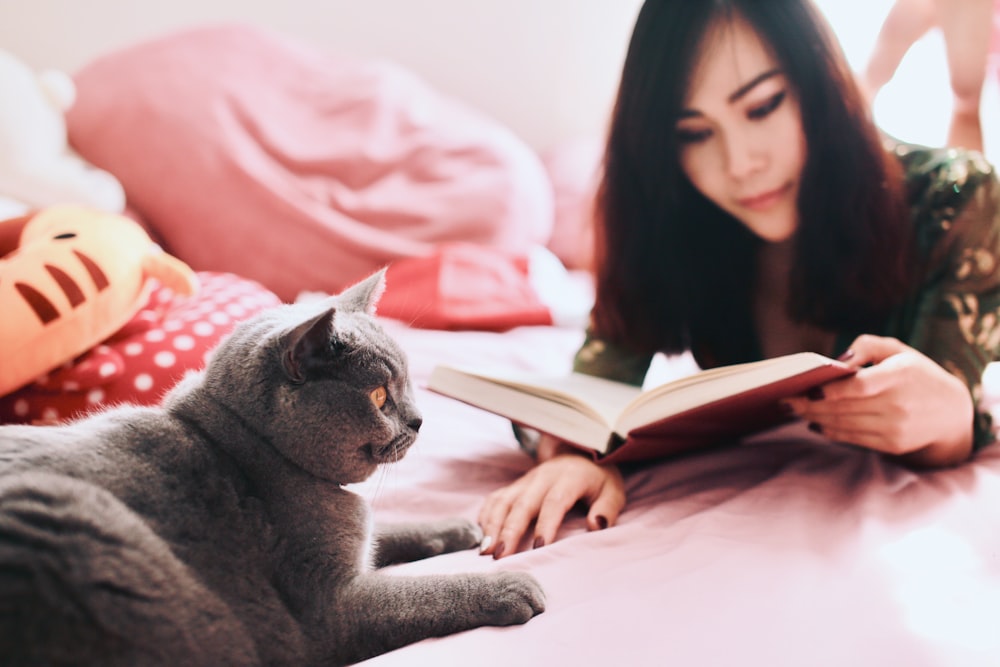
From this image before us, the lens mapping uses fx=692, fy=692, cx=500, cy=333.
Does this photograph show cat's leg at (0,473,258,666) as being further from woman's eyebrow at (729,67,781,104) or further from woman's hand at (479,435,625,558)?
woman's eyebrow at (729,67,781,104)

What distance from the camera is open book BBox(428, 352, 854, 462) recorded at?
2.00ft

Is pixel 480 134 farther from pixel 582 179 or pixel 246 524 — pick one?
pixel 246 524

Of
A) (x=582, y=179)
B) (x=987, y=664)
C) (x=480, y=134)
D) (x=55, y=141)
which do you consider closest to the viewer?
(x=987, y=664)

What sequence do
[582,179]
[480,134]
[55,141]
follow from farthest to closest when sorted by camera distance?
[582,179], [480,134], [55,141]

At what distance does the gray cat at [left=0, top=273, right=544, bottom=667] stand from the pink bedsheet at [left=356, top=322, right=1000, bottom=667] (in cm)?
5

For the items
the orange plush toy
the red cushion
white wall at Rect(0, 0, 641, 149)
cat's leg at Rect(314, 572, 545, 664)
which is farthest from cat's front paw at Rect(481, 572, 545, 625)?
white wall at Rect(0, 0, 641, 149)

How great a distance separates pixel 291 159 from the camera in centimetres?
156

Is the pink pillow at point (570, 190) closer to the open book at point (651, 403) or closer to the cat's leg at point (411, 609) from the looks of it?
the open book at point (651, 403)

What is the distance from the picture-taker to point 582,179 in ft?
6.44

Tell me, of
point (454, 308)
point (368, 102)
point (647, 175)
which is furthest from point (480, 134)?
point (647, 175)

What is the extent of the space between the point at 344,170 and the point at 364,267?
26 cm

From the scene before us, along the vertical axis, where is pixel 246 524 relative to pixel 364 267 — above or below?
above

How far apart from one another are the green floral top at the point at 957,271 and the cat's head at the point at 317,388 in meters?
0.65

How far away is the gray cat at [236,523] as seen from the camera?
380 millimetres
